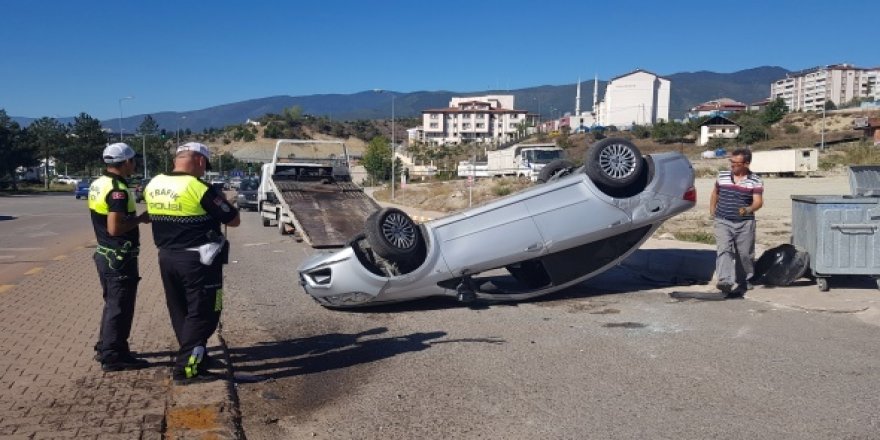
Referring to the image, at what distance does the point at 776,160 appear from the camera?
44.5 m

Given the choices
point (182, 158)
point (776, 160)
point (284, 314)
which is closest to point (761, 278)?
point (284, 314)

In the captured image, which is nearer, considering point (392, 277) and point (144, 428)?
point (144, 428)

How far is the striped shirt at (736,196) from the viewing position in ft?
28.9

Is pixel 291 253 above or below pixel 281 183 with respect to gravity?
below

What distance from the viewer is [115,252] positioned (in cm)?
561

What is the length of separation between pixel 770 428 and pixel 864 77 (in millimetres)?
203003

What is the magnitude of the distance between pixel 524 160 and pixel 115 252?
35722 millimetres

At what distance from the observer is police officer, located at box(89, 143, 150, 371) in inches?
221

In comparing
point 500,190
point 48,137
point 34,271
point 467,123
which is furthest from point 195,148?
point 467,123

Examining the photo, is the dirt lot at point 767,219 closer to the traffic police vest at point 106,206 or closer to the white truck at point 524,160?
the white truck at point 524,160

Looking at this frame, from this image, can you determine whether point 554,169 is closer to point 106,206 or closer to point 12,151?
point 106,206

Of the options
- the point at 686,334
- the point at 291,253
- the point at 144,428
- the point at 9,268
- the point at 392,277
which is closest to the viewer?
the point at 144,428

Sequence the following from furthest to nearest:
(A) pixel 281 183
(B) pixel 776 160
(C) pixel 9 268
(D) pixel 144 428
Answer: (B) pixel 776 160
(A) pixel 281 183
(C) pixel 9 268
(D) pixel 144 428

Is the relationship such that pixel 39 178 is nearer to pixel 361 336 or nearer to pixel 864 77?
pixel 361 336
